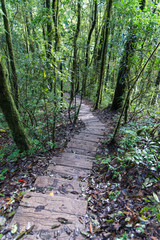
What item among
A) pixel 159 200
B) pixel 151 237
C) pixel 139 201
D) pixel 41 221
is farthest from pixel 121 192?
pixel 41 221

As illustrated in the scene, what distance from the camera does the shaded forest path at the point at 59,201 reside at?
7.16 ft

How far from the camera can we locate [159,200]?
7.01 ft

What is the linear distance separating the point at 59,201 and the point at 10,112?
238 cm

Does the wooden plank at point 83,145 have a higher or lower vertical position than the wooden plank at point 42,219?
lower

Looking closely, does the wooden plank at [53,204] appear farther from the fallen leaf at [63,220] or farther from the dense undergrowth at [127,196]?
the dense undergrowth at [127,196]

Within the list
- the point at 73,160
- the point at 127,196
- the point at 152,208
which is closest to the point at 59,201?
the point at 127,196

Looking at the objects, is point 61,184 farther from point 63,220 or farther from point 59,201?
point 63,220

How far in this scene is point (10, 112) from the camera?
3500 millimetres

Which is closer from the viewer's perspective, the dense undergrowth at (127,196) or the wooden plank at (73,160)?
the dense undergrowth at (127,196)

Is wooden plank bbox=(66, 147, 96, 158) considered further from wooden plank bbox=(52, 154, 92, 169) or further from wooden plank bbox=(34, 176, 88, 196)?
wooden plank bbox=(34, 176, 88, 196)

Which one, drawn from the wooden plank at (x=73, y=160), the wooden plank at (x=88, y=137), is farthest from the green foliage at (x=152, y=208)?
the wooden plank at (x=88, y=137)

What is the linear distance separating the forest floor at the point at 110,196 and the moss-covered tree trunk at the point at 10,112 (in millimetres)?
495

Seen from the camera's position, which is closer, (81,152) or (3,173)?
(3,173)

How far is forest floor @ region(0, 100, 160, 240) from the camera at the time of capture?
199 cm
